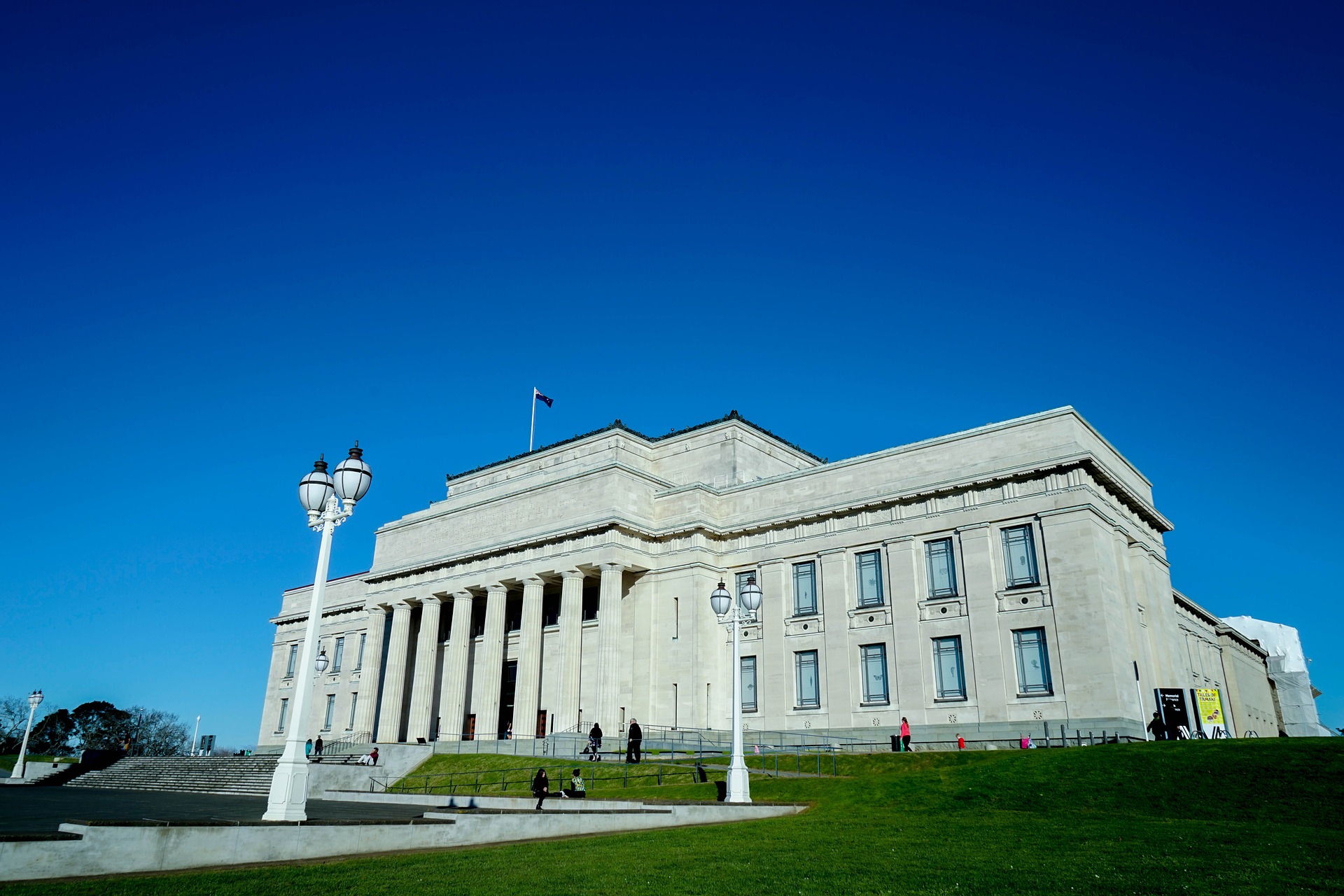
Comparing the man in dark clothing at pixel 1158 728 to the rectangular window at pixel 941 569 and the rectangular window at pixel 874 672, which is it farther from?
the rectangular window at pixel 874 672

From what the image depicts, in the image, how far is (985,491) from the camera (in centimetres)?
4112

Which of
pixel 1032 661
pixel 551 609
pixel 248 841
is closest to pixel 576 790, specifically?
pixel 248 841

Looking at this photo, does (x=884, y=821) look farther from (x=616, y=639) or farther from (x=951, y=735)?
(x=616, y=639)

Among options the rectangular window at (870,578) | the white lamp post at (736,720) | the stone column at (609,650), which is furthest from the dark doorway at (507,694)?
the white lamp post at (736,720)

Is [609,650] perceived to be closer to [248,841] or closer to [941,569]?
[941,569]

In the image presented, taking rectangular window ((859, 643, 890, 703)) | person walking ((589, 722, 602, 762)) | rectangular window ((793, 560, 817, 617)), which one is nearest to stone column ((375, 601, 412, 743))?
person walking ((589, 722, 602, 762))

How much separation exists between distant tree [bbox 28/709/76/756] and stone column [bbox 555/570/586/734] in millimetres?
74423

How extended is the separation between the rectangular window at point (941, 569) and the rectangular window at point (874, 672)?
3577 millimetres

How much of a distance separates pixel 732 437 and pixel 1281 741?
33.2m

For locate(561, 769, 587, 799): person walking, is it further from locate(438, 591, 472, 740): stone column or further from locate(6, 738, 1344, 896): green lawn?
locate(438, 591, 472, 740): stone column

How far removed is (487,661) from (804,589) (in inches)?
710

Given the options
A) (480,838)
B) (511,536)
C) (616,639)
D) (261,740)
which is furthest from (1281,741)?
(261,740)

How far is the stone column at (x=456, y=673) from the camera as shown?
51844 millimetres

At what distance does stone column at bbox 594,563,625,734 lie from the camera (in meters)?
45.8
